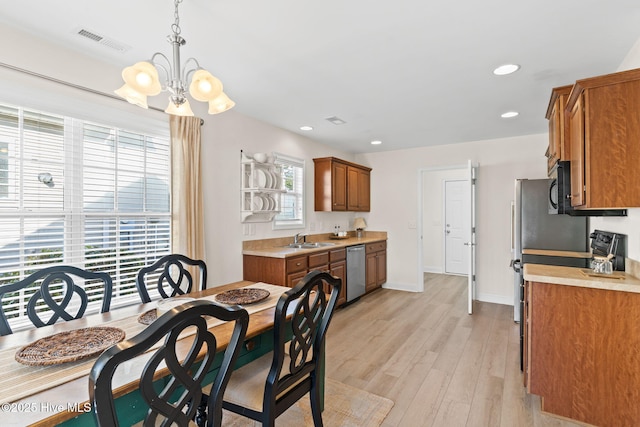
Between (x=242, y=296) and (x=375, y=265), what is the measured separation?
3.60 metres

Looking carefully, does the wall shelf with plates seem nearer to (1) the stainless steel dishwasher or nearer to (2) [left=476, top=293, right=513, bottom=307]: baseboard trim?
(1) the stainless steel dishwasher

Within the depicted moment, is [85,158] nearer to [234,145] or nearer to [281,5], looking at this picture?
[234,145]

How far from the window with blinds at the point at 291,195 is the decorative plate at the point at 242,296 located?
215 cm

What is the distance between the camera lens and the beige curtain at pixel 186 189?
9.41ft

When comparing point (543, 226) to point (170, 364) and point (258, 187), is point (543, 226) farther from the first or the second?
point (170, 364)

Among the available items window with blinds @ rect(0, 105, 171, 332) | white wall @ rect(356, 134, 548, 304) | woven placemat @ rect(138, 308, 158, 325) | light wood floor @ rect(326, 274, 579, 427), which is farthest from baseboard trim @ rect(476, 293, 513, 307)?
woven placemat @ rect(138, 308, 158, 325)

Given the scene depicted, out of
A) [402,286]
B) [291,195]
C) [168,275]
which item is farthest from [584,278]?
[402,286]

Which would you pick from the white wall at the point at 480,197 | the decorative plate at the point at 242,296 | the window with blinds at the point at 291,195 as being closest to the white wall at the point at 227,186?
the window with blinds at the point at 291,195

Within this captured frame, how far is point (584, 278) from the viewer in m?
1.95

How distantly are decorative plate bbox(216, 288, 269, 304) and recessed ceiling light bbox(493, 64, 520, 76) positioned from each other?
97.2 inches

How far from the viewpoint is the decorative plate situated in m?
1.92

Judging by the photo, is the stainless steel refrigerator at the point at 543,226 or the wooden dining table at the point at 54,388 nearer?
the wooden dining table at the point at 54,388

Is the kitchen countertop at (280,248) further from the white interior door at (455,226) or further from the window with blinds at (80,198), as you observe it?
the white interior door at (455,226)

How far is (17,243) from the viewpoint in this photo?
2.06 m
